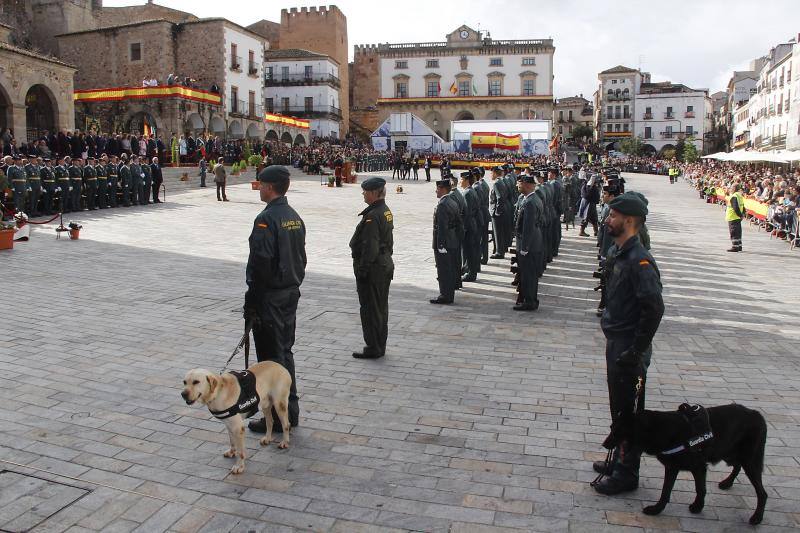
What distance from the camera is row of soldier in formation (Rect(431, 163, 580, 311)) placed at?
9570 millimetres

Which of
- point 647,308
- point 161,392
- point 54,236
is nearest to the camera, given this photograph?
point 647,308

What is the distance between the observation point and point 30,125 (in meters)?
30.1

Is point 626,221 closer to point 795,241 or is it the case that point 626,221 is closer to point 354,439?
point 354,439

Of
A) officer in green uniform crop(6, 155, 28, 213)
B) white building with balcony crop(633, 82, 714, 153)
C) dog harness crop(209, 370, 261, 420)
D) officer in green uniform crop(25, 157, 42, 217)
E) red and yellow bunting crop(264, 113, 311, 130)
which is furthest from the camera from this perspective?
white building with balcony crop(633, 82, 714, 153)

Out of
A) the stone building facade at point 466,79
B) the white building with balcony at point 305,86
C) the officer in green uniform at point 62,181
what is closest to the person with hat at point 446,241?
the officer in green uniform at point 62,181

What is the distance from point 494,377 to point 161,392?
3.00 meters

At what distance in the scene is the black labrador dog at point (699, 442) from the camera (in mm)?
3928

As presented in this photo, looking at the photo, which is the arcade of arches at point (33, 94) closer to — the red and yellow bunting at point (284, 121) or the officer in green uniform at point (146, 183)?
the officer in green uniform at point (146, 183)

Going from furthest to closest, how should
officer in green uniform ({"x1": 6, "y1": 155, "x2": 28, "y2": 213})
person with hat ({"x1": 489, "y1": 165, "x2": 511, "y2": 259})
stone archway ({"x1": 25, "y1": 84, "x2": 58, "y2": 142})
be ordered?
stone archway ({"x1": 25, "y1": 84, "x2": 58, "y2": 142}) → officer in green uniform ({"x1": 6, "y1": 155, "x2": 28, "y2": 213}) → person with hat ({"x1": 489, "y1": 165, "x2": 511, "y2": 259})

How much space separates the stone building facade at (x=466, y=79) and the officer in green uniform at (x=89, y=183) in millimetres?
54221

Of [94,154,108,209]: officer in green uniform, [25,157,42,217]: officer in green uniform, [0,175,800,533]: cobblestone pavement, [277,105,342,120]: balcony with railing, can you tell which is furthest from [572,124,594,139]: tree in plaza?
[0,175,800,533]: cobblestone pavement

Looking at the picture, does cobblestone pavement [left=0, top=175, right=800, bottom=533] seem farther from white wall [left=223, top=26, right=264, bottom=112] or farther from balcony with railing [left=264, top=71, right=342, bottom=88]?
balcony with railing [left=264, top=71, right=342, bottom=88]

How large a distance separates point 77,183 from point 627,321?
61.6 feet

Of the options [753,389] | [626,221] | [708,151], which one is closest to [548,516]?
[626,221]
